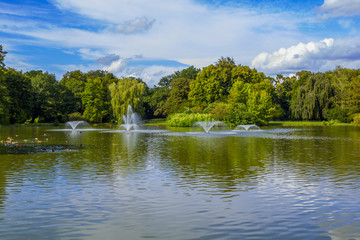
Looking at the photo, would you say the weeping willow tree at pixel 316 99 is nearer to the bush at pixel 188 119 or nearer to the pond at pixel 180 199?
the bush at pixel 188 119

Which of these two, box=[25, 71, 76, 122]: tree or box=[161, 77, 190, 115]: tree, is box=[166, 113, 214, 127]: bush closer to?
box=[161, 77, 190, 115]: tree

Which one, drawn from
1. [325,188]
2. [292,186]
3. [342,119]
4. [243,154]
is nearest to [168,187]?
[292,186]

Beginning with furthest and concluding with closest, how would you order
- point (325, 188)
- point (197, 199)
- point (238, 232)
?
point (325, 188)
point (197, 199)
point (238, 232)

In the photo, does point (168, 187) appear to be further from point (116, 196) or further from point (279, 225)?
point (279, 225)

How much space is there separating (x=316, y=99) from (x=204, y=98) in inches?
900

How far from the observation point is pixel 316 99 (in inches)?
2817

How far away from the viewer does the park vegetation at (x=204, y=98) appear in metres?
63.5

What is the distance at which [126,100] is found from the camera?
6594 centimetres

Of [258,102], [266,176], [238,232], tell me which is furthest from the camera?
[258,102]

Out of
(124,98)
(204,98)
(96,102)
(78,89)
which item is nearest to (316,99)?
(204,98)

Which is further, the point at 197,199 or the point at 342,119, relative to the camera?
the point at 342,119

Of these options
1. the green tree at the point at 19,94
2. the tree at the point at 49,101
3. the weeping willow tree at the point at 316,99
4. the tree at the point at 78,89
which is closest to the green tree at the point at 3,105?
the green tree at the point at 19,94

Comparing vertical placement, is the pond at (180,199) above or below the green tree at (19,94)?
below

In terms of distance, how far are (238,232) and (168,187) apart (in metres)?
4.46
